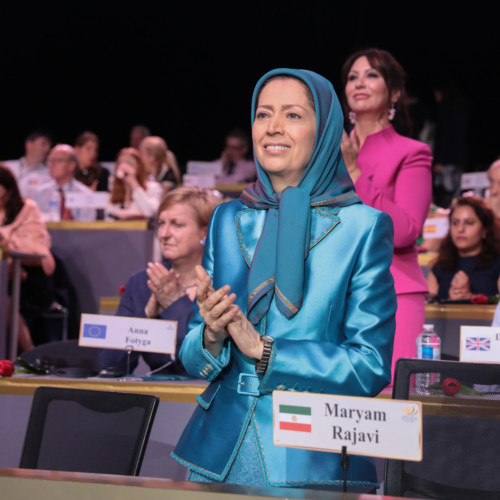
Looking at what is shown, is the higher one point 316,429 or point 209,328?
point 209,328

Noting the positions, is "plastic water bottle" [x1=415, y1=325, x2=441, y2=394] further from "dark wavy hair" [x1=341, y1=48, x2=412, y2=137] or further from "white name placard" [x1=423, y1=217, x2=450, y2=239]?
"white name placard" [x1=423, y1=217, x2=450, y2=239]

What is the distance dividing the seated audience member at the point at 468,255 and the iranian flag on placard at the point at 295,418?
365 centimetres

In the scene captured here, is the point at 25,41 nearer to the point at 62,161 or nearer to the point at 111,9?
the point at 111,9

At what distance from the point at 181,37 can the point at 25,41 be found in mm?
2360

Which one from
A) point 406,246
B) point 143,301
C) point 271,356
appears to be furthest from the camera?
point 143,301

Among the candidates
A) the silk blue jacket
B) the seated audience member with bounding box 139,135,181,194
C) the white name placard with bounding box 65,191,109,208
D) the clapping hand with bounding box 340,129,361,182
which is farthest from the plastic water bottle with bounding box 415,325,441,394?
the seated audience member with bounding box 139,135,181,194

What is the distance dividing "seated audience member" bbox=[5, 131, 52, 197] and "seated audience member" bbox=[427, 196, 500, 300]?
14.2 ft

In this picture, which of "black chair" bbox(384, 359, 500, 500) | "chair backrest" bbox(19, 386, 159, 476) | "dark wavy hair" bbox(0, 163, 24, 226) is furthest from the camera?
"dark wavy hair" bbox(0, 163, 24, 226)

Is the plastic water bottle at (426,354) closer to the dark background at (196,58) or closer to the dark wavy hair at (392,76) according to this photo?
the dark wavy hair at (392,76)

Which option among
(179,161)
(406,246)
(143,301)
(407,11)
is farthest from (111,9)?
(406,246)

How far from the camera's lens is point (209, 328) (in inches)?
52.8

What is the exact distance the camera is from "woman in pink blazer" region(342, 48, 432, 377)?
90.0 inches

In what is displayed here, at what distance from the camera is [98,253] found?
5961 millimetres

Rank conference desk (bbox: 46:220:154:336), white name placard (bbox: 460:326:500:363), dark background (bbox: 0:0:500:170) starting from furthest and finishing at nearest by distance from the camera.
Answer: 1. dark background (bbox: 0:0:500:170)
2. conference desk (bbox: 46:220:154:336)
3. white name placard (bbox: 460:326:500:363)
